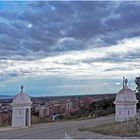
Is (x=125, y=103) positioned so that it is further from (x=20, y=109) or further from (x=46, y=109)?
(x=46, y=109)

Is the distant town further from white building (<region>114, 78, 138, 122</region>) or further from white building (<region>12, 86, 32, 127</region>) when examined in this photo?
white building (<region>114, 78, 138, 122</region>)

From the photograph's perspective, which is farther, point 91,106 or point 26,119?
point 91,106

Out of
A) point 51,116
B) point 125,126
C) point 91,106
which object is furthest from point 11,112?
point 91,106

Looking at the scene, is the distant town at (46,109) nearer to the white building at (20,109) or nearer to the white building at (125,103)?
the white building at (20,109)

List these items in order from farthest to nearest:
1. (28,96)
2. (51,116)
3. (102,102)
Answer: (102,102) → (51,116) → (28,96)

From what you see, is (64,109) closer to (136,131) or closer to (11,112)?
(11,112)

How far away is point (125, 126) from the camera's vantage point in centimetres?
1711

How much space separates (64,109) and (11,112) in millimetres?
7589

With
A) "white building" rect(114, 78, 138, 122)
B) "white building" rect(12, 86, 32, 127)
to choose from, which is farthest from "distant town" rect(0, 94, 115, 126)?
"white building" rect(114, 78, 138, 122)

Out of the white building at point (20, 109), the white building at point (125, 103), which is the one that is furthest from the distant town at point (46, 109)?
the white building at point (125, 103)

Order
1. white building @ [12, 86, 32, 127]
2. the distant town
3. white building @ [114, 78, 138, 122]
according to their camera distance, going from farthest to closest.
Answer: the distant town
white building @ [114, 78, 138, 122]
white building @ [12, 86, 32, 127]

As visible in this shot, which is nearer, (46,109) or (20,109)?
(20,109)

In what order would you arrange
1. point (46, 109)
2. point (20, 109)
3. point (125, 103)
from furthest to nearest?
point (46, 109), point (125, 103), point (20, 109)

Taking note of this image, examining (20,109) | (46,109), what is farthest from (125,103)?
(46,109)
